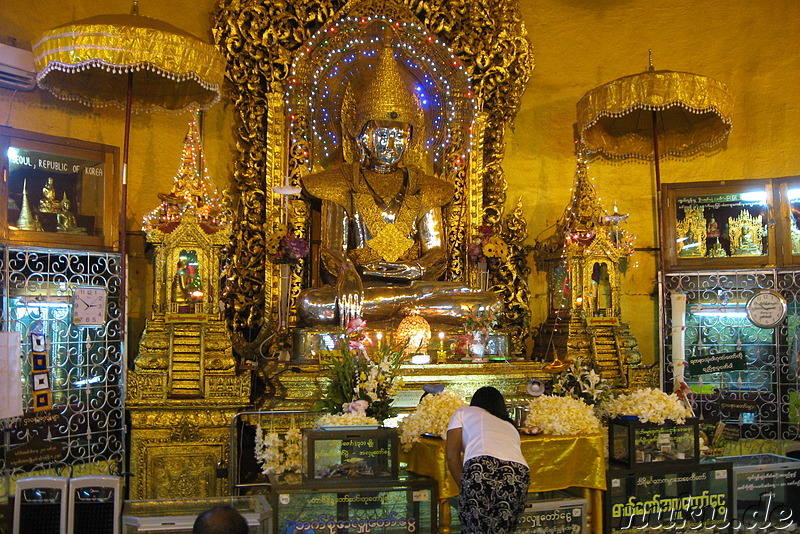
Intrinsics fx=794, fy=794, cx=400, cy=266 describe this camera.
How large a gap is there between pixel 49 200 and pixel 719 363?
582cm

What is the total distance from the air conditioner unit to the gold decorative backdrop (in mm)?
1916

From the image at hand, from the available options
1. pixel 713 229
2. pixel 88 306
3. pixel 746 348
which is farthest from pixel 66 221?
pixel 746 348

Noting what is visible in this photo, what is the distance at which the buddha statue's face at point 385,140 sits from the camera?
25.5 feet

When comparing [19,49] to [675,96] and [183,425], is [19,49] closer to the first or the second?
[183,425]

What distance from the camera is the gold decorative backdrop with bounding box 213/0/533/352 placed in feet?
25.1

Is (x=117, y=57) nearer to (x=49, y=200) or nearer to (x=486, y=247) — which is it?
(x=49, y=200)

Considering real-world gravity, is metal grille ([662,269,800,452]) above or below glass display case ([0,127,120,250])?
below

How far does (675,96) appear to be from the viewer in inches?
283

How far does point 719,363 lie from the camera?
22.6 feet

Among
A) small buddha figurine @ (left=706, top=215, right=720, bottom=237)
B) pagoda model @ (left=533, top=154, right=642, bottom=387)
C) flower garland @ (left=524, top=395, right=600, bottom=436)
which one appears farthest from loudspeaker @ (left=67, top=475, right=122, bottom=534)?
small buddha figurine @ (left=706, top=215, right=720, bottom=237)

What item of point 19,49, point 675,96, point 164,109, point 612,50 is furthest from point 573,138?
point 19,49

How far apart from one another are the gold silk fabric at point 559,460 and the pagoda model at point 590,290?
2561 mm

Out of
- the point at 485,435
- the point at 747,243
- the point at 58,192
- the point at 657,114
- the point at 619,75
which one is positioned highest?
the point at 619,75

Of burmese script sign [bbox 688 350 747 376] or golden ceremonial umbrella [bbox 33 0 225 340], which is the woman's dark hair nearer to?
golden ceremonial umbrella [bbox 33 0 225 340]
